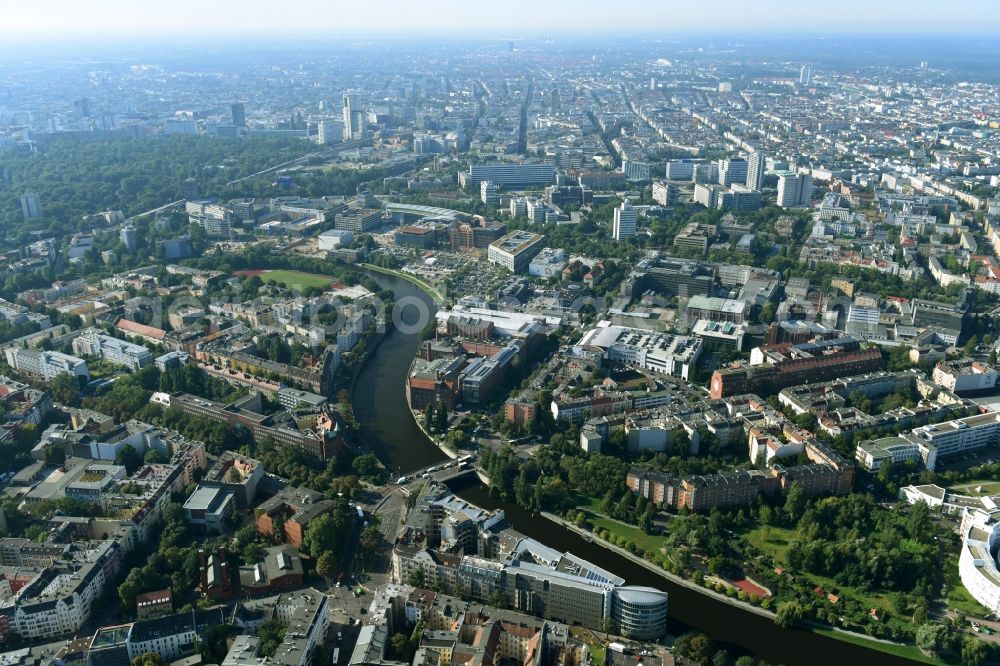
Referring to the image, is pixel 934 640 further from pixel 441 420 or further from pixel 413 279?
pixel 413 279

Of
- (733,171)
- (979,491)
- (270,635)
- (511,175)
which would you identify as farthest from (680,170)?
(270,635)

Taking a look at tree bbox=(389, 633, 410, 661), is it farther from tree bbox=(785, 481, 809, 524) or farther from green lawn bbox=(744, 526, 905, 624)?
tree bbox=(785, 481, 809, 524)

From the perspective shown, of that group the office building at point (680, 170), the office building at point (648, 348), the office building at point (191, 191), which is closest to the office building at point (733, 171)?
the office building at point (680, 170)

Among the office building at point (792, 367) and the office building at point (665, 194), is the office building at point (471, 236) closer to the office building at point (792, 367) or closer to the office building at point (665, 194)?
the office building at point (665, 194)

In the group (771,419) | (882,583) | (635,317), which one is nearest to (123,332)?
(635,317)

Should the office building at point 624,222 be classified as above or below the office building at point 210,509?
Result: above

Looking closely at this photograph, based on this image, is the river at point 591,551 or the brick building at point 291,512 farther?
→ the brick building at point 291,512

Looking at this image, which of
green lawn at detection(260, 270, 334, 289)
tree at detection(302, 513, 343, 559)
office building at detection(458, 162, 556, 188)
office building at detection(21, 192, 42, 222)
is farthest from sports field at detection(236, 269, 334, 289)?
office building at detection(458, 162, 556, 188)
